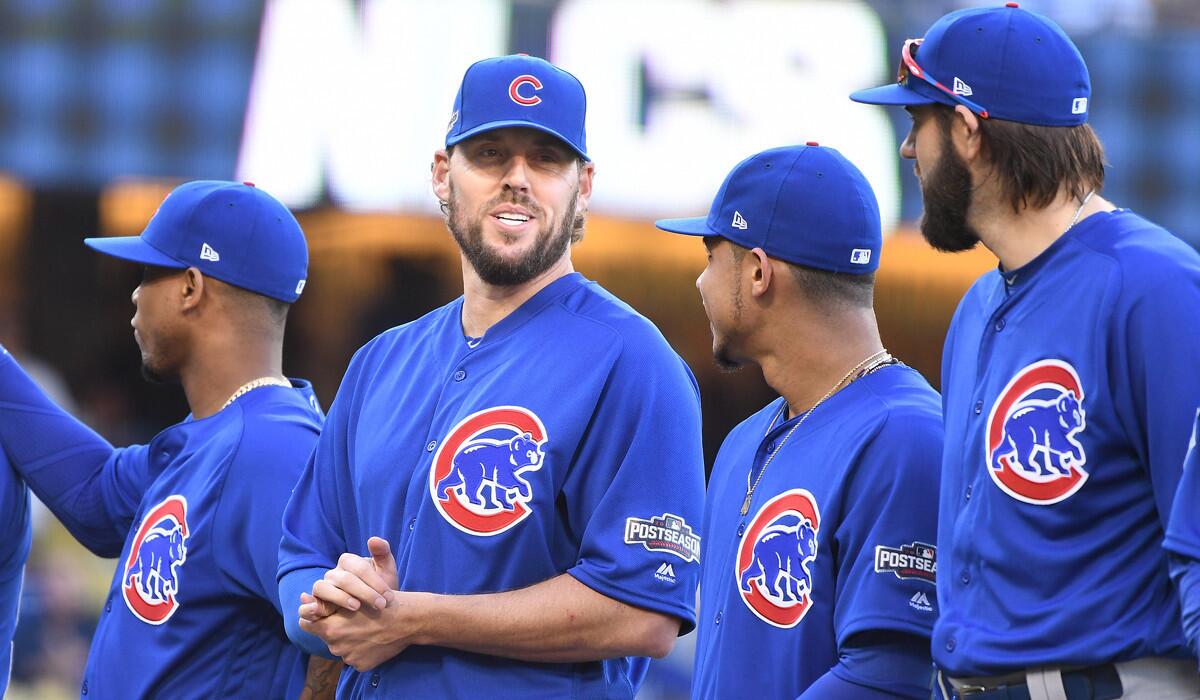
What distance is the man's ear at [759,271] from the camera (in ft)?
11.2

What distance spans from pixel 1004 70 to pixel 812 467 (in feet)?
2.70

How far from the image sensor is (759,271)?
342 centimetres

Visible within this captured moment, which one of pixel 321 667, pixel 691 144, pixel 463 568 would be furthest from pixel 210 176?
pixel 463 568

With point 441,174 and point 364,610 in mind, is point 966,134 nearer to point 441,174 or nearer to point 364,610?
point 441,174

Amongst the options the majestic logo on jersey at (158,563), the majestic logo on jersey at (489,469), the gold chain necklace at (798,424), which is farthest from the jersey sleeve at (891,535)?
the majestic logo on jersey at (158,563)

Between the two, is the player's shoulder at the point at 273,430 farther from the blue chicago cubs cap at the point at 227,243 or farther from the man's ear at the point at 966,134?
the man's ear at the point at 966,134

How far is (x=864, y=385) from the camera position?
330 centimetres

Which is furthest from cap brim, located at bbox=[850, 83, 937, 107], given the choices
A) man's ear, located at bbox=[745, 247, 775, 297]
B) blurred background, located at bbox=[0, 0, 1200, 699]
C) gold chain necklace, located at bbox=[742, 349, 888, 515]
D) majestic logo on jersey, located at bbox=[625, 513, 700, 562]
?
blurred background, located at bbox=[0, 0, 1200, 699]

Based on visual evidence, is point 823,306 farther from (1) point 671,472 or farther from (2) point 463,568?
(2) point 463,568

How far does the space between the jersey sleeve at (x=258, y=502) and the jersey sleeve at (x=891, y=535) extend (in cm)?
122

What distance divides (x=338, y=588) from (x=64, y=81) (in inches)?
318

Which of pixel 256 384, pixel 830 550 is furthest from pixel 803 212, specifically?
pixel 256 384

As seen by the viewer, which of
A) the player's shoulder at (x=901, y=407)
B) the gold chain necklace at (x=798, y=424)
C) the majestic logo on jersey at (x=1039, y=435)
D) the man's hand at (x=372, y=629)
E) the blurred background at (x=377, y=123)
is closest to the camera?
the majestic logo on jersey at (x=1039, y=435)

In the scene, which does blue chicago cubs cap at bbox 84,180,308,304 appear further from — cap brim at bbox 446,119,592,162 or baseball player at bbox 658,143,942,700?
baseball player at bbox 658,143,942,700
